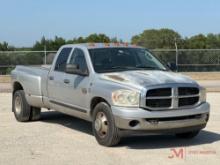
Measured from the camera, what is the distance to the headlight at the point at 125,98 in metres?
8.98

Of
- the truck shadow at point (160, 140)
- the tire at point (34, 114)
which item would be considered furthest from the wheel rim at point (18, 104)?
the truck shadow at point (160, 140)

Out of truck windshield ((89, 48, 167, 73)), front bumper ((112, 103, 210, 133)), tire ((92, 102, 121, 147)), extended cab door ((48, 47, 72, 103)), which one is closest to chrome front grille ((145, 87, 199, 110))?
front bumper ((112, 103, 210, 133))

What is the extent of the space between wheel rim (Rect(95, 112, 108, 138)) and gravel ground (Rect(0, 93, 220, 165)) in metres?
0.24

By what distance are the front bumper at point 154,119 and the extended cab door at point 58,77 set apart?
2.14 m

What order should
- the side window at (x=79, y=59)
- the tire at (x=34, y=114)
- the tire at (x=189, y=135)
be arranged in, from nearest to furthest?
the tire at (x=189, y=135), the side window at (x=79, y=59), the tire at (x=34, y=114)

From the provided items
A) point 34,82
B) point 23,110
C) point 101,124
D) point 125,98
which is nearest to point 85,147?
point 101,124

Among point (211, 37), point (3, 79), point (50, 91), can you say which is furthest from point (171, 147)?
point (211, 37)

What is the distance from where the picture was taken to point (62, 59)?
11.4 meters

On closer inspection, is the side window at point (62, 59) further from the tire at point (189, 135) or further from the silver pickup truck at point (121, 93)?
Answer: the tire at point (189, 135)

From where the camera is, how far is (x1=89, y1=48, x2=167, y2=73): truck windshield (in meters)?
10.3

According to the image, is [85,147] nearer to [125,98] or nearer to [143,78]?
[125,98]

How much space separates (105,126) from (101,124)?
0.29 feet

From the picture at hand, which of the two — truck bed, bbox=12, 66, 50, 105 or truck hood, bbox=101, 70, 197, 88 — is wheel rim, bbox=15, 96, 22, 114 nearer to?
truck bed, bbox=12, 66, 50, 105

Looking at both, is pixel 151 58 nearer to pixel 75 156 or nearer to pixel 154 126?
pixel 154 126
